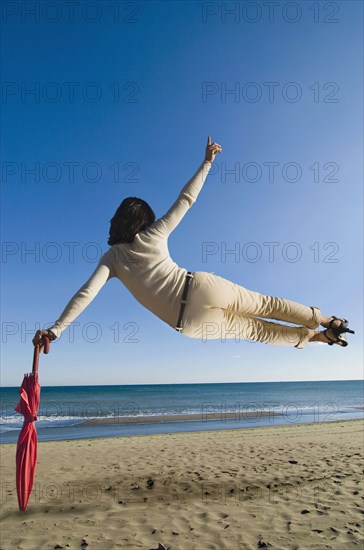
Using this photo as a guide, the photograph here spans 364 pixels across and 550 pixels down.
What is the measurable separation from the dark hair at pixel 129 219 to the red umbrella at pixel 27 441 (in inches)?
37.6

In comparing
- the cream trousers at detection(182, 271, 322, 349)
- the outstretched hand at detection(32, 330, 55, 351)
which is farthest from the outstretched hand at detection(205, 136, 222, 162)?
the outstretched hand at detection(32, 330, 55, 351)

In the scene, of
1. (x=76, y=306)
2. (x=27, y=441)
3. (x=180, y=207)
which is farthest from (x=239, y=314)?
(x=27, y=441)

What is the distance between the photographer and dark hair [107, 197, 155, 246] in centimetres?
336

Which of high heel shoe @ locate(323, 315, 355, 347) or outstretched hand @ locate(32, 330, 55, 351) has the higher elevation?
high heel shoe @ locate(323, 315, 355, 347)

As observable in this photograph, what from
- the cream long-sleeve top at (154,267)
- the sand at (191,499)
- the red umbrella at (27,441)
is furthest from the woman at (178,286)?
the sand at (191,499)

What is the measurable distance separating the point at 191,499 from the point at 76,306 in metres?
6.13

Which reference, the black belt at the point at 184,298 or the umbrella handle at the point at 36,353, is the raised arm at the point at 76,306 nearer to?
the umbrella handle at the point at 36,353

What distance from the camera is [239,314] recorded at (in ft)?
11.6

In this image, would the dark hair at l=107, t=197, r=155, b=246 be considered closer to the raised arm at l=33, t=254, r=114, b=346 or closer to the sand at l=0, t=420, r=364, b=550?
the raised arm at l=33, t=254, r=114, b=346

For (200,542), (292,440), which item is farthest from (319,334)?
(292,440)

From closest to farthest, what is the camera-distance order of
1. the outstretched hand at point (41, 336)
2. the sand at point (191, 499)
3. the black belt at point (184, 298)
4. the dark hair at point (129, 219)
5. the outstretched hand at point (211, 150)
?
the outstretched hand at point (41, 336) → the black belt at point (184, 298) → the dark hair at point (129, 219) → the outstretched hand at point (211, 150) → the sand at point (191, 499)

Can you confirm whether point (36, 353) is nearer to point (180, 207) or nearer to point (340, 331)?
point (180, 207)

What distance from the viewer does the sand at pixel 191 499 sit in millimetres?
6125

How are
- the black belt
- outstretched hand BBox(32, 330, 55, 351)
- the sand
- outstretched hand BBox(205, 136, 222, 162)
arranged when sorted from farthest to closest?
the sand, outstretched hand BBox(205, 136, 222, 162), the black belt, outstretched hand BBox(32, 330, 55, 351)
